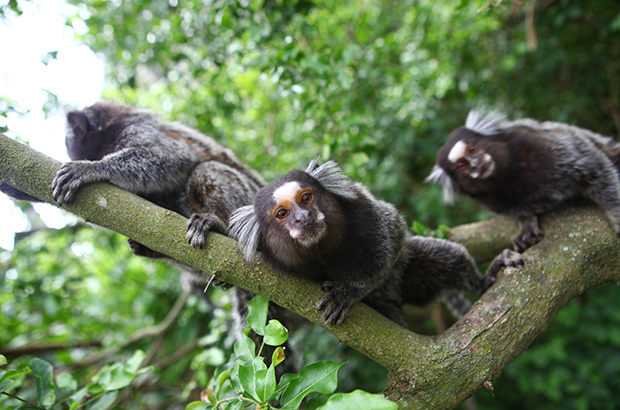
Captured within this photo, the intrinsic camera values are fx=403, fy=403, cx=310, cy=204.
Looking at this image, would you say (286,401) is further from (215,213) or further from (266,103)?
(266,103)

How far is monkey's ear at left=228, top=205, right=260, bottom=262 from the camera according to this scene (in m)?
1.93

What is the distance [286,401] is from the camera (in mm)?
1521

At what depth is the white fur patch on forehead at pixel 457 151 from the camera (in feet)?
10.2

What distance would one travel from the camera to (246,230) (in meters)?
2.10

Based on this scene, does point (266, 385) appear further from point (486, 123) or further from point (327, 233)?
point (486, 123)

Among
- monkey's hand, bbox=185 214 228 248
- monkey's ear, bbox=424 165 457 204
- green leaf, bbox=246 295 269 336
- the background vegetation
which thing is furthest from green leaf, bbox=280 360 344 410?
monkey's ear, bbox=424 165 457 204

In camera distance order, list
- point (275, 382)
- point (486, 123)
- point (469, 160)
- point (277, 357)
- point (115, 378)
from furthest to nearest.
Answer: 1. point (486, 123)
2. point (469, 160)
3. point (115, 378)
4. point (277, 357)
5. point (275, 382)

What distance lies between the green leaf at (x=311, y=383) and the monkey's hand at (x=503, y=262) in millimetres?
1341

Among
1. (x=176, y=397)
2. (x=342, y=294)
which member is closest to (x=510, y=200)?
(x=342, y=294)

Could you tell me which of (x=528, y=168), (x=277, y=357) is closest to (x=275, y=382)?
(x=277, y=357)

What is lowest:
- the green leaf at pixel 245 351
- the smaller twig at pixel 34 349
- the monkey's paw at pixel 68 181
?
the smaller twig at pixel 34 349

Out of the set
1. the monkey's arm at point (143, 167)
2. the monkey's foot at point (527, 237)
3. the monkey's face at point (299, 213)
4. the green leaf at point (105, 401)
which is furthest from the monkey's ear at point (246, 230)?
the monkey's foot at point (527, 237)

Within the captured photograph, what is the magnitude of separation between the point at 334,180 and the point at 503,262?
1.15 metres

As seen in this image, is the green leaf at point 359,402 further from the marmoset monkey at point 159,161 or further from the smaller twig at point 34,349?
the smaller twig at point 34,349
